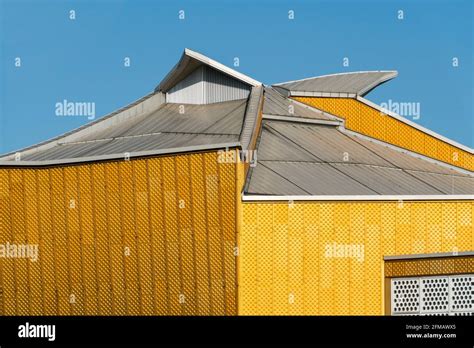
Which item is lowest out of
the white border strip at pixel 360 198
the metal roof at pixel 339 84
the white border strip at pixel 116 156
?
the white border strip at pixel 360 198

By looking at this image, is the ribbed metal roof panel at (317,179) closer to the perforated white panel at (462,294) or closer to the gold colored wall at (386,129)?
the perforated white panel at (462,294)

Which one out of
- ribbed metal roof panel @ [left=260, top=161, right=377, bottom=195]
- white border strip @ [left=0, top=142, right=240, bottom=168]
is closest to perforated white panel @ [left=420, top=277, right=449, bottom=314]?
ribbed metal roof panel @ [left=260, top=161, right=377, bottom=195]

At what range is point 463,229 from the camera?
129ft

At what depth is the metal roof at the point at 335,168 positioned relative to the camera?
130 ft

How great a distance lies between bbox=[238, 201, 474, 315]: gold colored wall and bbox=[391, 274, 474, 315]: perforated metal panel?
77cm

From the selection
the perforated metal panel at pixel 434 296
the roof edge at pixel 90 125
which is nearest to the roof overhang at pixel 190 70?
the roof edge at pixel 90 125

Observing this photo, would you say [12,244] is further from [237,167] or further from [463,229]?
[463,229]

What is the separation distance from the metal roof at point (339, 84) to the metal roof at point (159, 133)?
4.79m

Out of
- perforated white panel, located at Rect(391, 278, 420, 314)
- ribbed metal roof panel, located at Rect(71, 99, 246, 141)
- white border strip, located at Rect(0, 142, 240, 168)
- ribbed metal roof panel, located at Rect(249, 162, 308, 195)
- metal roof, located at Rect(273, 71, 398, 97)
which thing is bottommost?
perforated white panel, located at Rect(391, 278, 420, 314)

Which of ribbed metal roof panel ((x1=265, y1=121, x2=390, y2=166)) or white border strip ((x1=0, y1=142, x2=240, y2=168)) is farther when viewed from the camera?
ribbed metal roof panel ((x1=265, y1=121, x2=390, y2=166))

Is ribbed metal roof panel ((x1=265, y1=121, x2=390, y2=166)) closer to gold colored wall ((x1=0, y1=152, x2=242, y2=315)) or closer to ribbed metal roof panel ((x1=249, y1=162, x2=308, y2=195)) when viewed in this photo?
ribbed metal roof panel ((x1=249, y1=162, x2=308, y2=195))

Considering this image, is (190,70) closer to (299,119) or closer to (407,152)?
(299,119)

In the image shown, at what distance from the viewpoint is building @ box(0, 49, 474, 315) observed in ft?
120

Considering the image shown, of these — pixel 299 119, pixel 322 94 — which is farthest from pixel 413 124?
pixel 299 119
